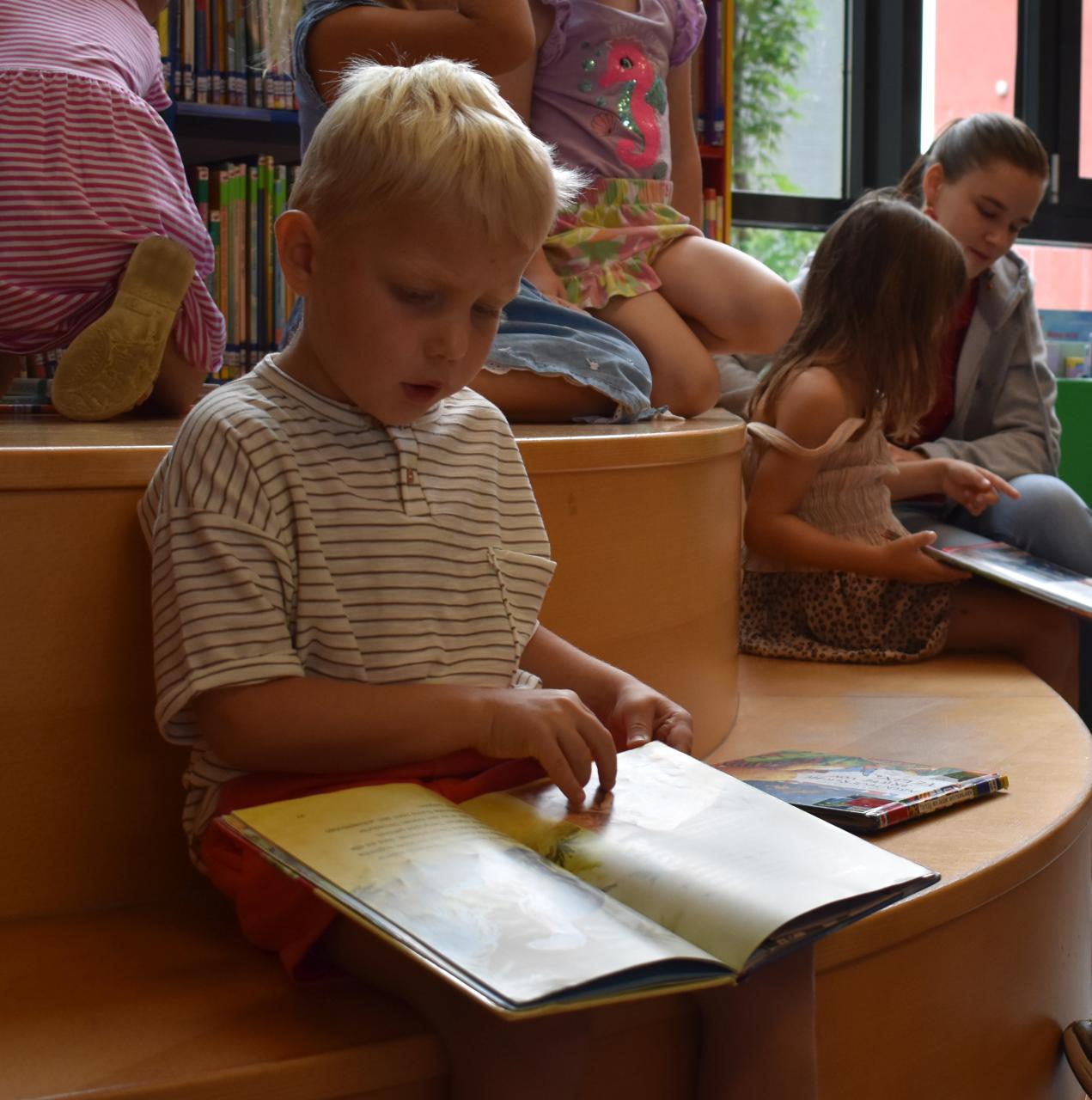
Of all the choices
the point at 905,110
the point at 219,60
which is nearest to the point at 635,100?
the point at 219,60

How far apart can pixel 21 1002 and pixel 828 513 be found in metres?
1.21

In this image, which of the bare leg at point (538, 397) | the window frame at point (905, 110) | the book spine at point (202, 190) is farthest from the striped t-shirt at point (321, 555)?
the window frame at point (905, 110)

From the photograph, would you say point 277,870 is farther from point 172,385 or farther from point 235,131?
point 235,131

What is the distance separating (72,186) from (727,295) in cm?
69

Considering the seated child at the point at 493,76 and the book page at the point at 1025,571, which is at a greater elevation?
the seated child at the point at 493,76

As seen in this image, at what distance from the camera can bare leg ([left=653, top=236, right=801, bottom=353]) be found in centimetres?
147

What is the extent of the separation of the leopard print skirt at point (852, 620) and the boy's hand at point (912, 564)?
0.03m

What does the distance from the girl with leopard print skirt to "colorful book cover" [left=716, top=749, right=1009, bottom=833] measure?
535 mm

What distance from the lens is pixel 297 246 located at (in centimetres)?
78

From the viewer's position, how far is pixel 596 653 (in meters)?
1.06

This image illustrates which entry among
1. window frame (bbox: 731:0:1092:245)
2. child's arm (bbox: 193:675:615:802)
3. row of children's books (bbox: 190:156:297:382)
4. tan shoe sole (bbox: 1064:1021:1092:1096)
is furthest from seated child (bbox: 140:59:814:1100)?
window frame (bbox: 731:0:1092:245)

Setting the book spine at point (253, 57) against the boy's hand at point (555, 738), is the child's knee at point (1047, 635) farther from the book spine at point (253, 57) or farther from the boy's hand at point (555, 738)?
the book spine at point (253, 57)

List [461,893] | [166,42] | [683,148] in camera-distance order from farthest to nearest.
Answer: [166,42] → [683,148] → [461,893]

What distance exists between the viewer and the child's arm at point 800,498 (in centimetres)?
162
